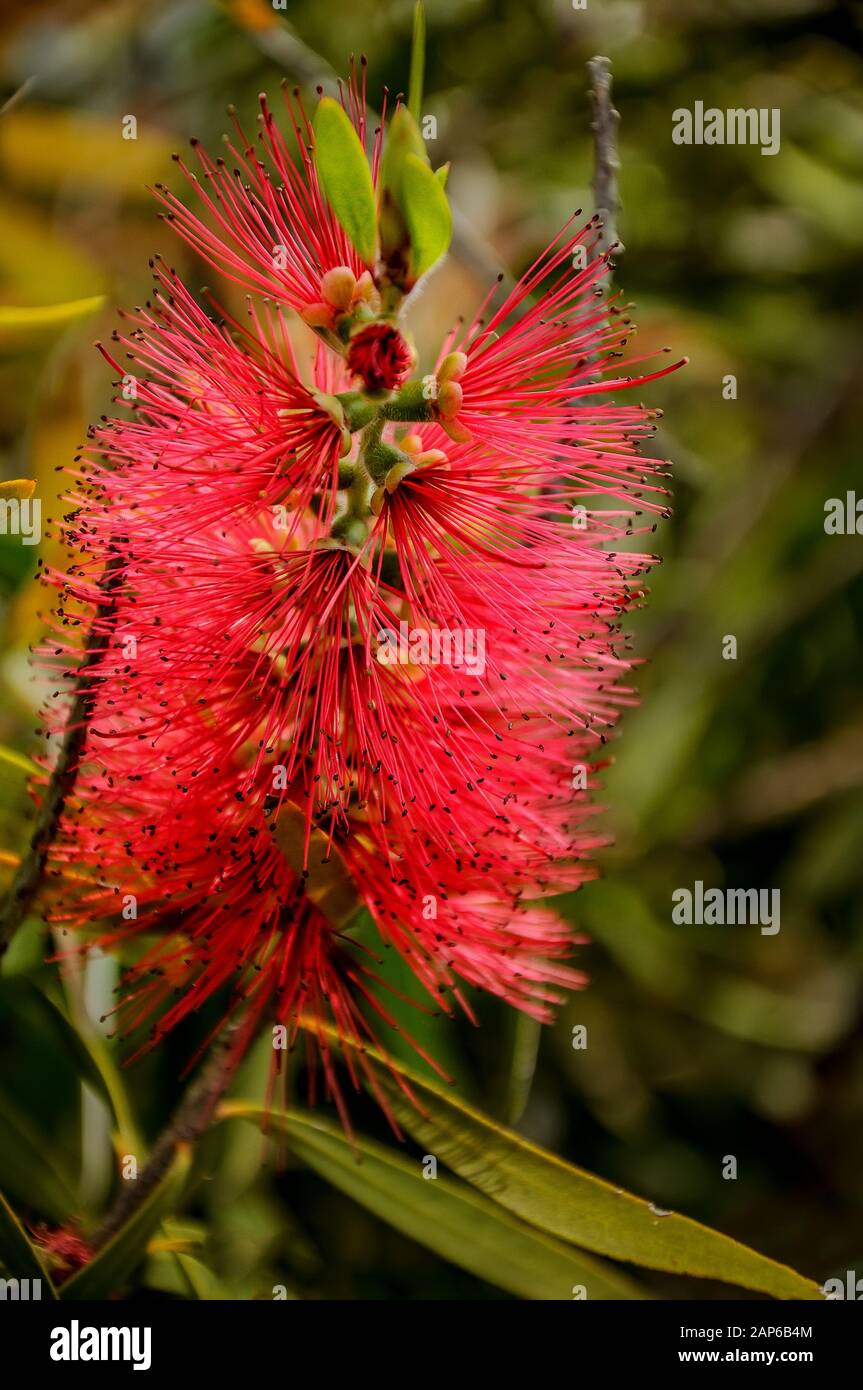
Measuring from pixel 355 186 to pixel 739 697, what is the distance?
4.13 ft

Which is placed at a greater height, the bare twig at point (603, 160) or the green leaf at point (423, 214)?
the bare twig at point (603, 160)

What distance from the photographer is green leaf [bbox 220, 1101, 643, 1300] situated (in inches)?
43.0

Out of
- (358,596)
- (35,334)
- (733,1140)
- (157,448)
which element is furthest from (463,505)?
(733,1140)

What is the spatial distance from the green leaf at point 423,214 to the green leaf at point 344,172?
3 centimetres

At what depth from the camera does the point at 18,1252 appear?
100cm

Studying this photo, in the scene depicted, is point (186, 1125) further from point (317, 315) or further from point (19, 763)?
point (317, 315)

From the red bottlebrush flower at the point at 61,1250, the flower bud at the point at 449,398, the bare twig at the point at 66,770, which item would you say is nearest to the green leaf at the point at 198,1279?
the red bottlebrush flower at the point at 61,1250

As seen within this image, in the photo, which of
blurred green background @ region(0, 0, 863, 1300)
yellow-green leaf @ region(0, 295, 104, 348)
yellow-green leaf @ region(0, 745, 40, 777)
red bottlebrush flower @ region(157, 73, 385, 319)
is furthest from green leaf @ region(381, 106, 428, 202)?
blurred green background @ region(0, 0, 863, 1300)

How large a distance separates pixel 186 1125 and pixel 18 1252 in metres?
0.16

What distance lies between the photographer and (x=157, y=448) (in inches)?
37.0

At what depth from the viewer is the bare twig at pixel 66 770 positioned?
925mm

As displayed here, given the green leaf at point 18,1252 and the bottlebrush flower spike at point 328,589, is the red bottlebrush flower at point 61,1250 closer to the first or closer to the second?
the green leaf at point 18,1252

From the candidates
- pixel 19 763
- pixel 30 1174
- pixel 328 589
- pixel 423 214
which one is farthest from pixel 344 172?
pixel 30 1174
